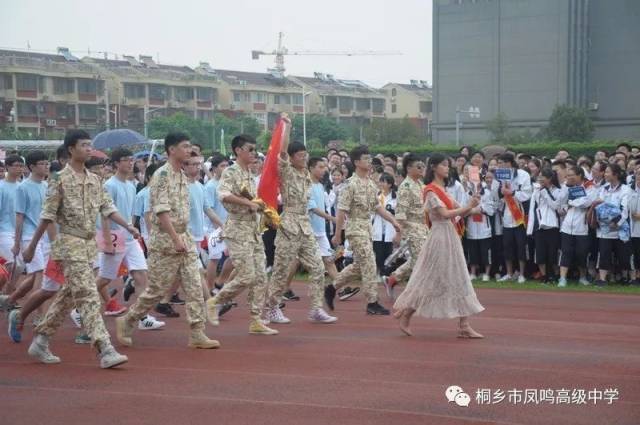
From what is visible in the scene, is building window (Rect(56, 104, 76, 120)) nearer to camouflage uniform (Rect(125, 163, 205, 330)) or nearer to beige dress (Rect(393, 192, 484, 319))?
camouflage uniform (Rect(125, 163, 205, 330))

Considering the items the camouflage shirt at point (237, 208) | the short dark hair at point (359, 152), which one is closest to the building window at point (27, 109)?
the short dark hair at point (359, 152)

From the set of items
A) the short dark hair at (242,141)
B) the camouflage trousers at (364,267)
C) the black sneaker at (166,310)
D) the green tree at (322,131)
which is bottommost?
the black sneaker at (166,310)

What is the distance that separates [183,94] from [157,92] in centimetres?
318

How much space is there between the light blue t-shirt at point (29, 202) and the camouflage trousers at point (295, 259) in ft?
9.13

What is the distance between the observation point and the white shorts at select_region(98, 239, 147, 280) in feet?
35.9

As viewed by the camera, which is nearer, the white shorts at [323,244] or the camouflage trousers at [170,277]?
the camouflage trousers at [170,277]

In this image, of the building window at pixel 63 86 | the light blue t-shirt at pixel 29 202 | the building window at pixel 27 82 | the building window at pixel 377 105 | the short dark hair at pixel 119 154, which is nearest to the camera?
the light blue t-shirt at pixel 29 202

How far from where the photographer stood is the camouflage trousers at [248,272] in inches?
391

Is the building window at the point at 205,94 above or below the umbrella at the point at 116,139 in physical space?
above

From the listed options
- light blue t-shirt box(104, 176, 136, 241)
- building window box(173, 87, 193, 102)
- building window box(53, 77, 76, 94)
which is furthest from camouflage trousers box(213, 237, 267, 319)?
building window box(173, 87, 193, 102)

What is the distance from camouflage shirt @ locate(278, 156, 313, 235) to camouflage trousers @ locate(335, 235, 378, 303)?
0.78m

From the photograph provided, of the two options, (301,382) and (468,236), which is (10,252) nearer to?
(301,382)

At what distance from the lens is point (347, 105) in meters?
95.5

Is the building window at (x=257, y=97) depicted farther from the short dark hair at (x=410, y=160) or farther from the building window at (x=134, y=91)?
the short dark hair at (x=410, y=160)
